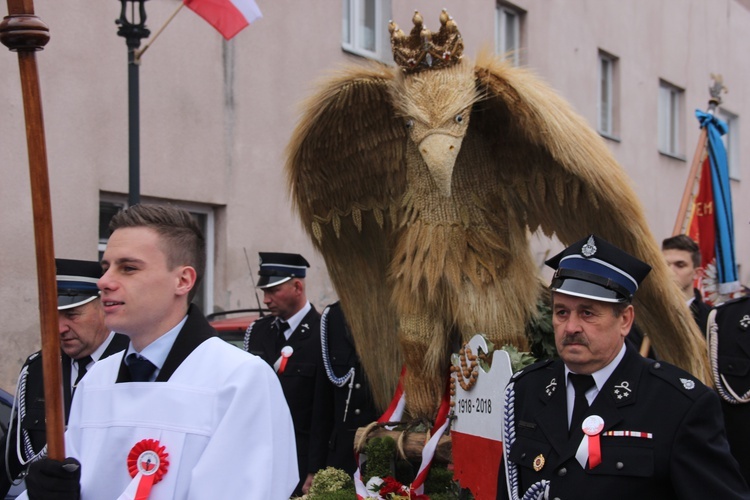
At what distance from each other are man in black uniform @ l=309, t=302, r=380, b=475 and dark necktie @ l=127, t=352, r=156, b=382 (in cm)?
287

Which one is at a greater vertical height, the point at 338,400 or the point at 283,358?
the point at 283,358

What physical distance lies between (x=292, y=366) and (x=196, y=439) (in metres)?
3.54

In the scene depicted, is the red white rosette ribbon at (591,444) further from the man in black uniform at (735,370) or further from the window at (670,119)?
the window at (670,119)

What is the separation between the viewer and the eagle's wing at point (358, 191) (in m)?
4.73

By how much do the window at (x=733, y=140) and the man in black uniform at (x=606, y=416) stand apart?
17305mm

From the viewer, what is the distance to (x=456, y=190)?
4711 millimetres

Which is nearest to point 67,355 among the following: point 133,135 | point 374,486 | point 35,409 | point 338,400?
point 35,409

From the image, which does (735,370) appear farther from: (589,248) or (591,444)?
(591,444)

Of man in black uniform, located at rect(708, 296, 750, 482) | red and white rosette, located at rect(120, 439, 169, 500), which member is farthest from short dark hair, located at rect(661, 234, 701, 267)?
red and white rosette, located at rect(120, 439, 169, 500)

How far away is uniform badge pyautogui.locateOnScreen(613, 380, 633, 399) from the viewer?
2.84m

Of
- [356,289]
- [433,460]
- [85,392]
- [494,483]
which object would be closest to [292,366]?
[356,289]

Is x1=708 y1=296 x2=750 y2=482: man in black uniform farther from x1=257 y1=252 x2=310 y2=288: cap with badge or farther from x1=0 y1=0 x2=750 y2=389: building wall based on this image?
x1=0 y1=0 x2=750 y2=389: building wall

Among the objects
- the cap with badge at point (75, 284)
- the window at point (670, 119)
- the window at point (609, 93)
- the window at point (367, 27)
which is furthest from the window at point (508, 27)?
the cap with badge at point (75, 284)

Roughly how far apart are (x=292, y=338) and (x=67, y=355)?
2154mm
